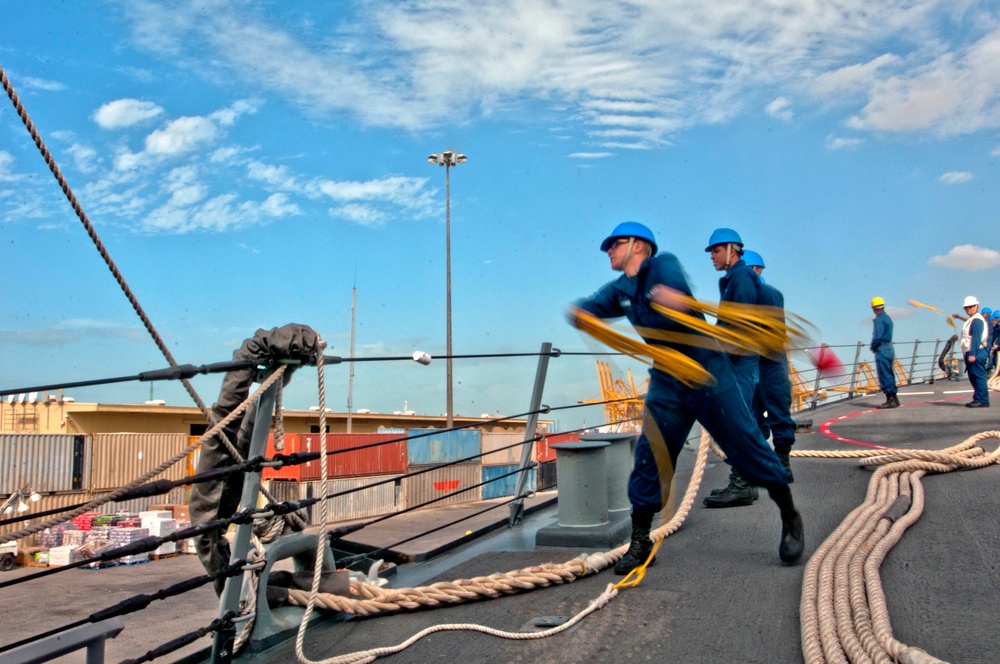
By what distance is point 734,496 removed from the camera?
4.66 m

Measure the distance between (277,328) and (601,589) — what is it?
1625 mm

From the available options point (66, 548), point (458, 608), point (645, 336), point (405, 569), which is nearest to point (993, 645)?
point (645, 336)

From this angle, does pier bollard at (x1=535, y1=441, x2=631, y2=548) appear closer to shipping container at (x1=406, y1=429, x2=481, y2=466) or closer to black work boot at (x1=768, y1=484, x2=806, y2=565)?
black work boot at (x1=768, y1=484, x2=806, y2=565)

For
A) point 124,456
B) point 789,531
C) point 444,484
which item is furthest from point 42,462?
point 789,531

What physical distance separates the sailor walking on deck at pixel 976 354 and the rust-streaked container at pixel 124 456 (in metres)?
24.4

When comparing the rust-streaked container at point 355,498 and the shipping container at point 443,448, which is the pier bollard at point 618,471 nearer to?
the rust-streaked container at point 355,498

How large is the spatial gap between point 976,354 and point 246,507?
1017cm

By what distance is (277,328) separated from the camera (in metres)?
2.42

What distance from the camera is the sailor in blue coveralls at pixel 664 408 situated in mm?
3066

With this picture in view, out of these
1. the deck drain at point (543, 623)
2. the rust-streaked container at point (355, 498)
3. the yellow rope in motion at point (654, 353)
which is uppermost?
the yellow rope in motion at point (654, 353)

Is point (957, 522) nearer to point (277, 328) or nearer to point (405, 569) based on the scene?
point (405, 569)

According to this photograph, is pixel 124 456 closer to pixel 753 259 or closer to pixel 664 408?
pixel 753 259

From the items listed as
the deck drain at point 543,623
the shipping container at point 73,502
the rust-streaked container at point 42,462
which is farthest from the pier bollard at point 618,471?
the rust-streaked container at point 42,462

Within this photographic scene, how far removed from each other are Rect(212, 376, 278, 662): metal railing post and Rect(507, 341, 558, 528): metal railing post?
192cm
